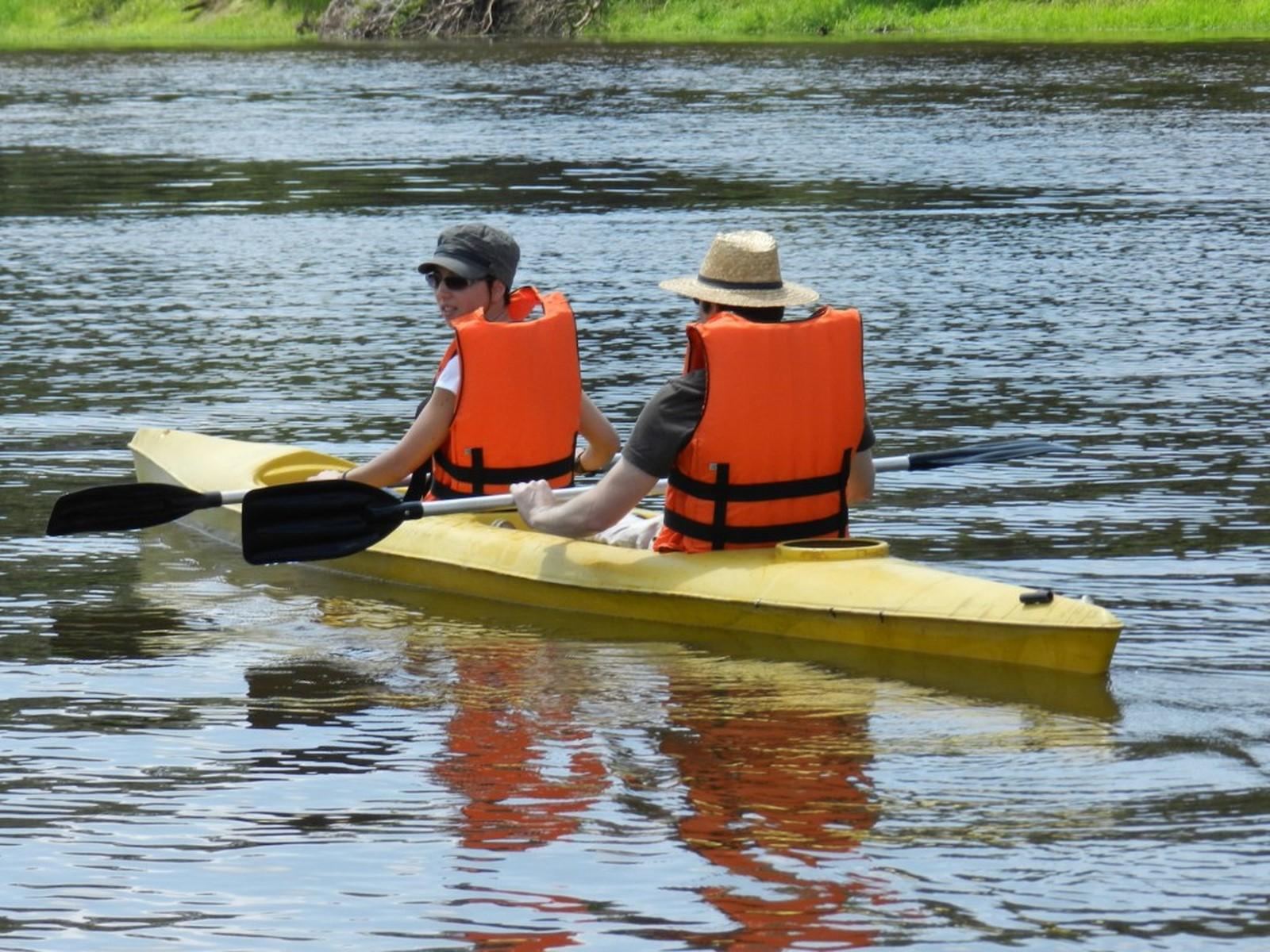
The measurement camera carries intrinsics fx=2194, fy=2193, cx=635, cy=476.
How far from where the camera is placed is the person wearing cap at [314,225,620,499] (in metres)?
7.63

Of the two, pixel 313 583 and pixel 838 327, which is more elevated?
pixel 838 327

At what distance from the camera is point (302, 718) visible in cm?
655

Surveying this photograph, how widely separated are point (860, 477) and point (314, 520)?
2012 mm

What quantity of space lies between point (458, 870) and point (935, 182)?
17843 mm

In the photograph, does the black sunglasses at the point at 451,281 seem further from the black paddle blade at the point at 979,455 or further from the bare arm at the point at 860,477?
the black paddle blade at the point at 979,455

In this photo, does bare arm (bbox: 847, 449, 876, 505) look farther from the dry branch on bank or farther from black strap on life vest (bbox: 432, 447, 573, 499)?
the dry branch on bank

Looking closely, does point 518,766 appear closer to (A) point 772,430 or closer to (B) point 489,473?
(A) point 772,430

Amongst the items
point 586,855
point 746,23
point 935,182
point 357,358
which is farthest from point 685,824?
point 746,23

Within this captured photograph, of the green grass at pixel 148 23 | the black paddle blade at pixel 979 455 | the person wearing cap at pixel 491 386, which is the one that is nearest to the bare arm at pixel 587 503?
the person wearing cap at pixel 491 386

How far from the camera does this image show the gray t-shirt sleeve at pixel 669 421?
6.71 meters

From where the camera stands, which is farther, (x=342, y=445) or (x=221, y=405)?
(x=221, y=405)

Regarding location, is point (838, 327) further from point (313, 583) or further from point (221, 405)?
point (221, 405)

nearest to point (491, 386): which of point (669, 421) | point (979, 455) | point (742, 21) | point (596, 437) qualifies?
point (596, 437)

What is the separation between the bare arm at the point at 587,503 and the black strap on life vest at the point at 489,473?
0.59ft
